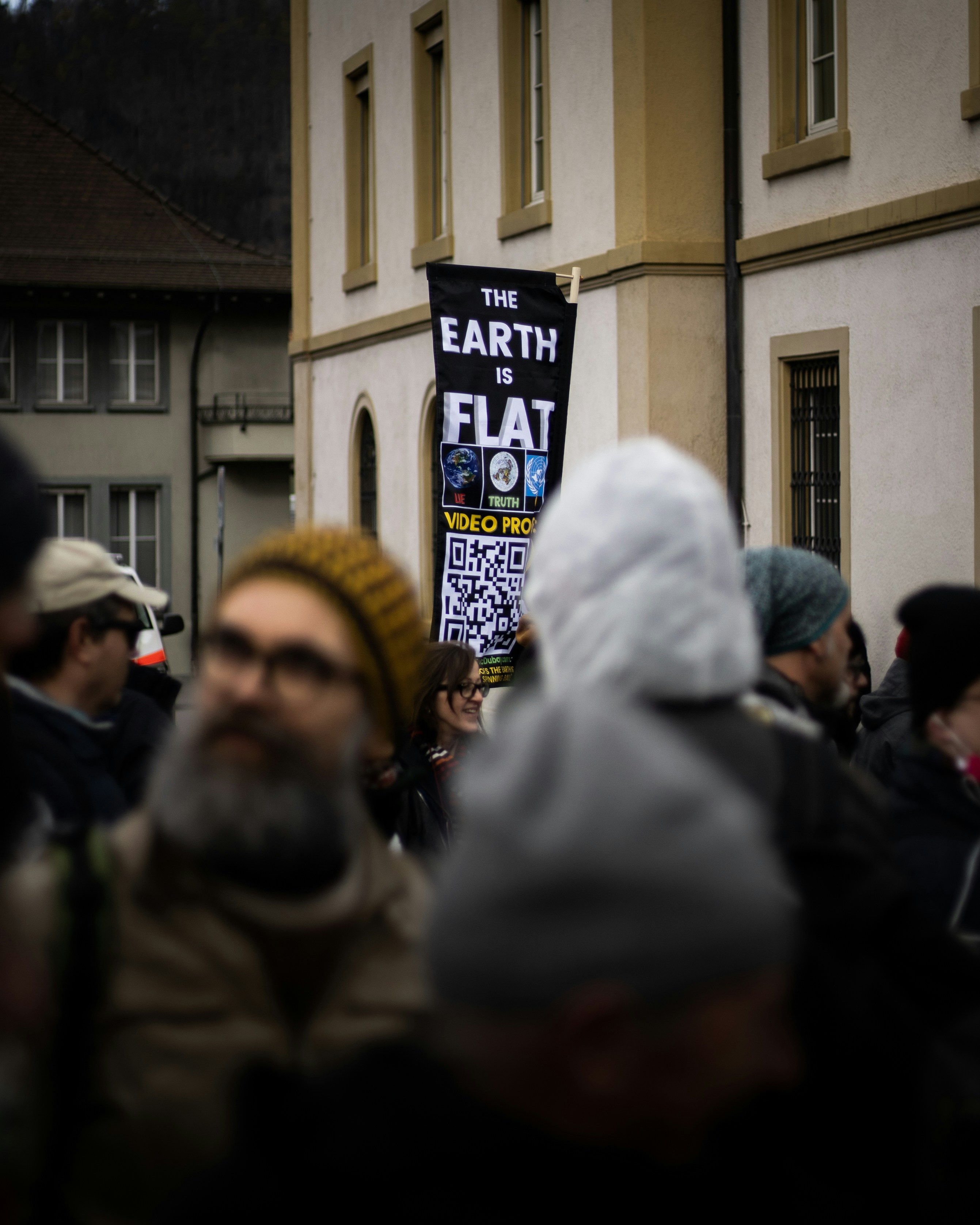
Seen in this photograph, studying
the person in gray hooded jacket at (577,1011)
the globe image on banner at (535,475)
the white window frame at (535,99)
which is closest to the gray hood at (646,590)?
the person in gray hooded jacket at (577,1011)

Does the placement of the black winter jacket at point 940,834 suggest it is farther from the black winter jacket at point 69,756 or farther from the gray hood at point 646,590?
the black winter jacket at point 69,756

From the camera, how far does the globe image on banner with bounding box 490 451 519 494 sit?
28.1 feet

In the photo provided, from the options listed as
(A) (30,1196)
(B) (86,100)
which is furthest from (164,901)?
(B) (86,100)

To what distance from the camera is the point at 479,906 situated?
4.10 feet

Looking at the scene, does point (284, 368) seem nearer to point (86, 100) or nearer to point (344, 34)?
point (344, 34)

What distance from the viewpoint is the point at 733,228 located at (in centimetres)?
1323

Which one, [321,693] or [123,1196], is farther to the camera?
[321,693]

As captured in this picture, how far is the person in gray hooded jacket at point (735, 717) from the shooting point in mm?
1791

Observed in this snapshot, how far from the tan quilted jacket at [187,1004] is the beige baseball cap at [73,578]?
187 centimetres

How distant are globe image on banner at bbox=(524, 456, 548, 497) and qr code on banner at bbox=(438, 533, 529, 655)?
35cm

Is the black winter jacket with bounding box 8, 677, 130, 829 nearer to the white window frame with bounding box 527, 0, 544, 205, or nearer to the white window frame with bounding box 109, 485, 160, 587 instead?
the white window frame with bounding box 527, 0, 544, 205

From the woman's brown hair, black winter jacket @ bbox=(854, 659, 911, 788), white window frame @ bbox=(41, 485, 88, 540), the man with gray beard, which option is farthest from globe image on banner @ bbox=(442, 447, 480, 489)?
white window frame @ bbox=(41, 485, 88, 540)

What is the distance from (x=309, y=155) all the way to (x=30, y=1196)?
2111cm

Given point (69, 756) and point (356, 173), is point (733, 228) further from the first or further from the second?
point (69, 756)
